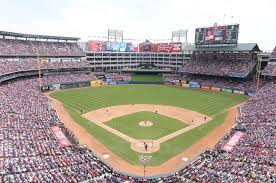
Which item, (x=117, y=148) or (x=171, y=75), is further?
(x=171, y=75)

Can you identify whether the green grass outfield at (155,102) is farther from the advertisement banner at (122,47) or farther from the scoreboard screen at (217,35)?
the advertisement banner at (122,47)

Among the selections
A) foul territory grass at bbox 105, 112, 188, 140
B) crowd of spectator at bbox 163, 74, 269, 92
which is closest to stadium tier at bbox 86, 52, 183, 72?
crowd of spectator at bbox 163, 74, 269, 92

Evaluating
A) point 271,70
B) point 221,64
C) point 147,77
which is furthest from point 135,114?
point 147,77

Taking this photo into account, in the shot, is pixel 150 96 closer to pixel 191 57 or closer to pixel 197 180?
pixel 191 57

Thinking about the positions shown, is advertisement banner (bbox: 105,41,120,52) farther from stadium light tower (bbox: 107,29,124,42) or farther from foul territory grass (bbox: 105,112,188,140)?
foul territory grass (bbox: 105,112,188,140)

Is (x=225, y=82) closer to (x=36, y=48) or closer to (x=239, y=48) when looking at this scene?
(x=239, y=48)

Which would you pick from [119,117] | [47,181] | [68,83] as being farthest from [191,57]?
[47,181]
